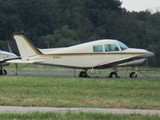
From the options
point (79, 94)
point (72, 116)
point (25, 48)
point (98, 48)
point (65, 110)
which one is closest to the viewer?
point (72, 116)

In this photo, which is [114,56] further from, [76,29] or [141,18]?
[141,18]

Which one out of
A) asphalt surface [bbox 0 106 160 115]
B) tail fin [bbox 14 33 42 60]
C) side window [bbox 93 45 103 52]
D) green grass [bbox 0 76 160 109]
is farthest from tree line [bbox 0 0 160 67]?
asphalt surface [bbox 0 106 160 115]

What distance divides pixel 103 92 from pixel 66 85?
4000 mm

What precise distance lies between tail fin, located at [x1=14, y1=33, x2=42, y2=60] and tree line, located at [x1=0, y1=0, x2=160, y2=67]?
52.7m

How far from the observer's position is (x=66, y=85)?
27.5 m

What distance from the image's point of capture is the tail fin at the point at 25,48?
36531 mm

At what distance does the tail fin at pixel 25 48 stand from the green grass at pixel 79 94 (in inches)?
273

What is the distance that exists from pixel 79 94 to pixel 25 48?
1466 cm

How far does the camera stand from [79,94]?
2300 cm

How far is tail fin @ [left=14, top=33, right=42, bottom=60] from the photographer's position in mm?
36531

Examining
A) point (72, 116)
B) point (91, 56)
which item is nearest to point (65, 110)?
point (72, 116)

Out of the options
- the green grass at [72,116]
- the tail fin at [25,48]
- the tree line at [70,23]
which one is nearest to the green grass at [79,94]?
the green grass at [72,116]

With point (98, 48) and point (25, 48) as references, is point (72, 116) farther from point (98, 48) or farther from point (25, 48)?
point (25, 48)

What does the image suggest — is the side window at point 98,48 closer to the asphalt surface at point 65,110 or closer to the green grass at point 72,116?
the asphalt surface at point 65,110
